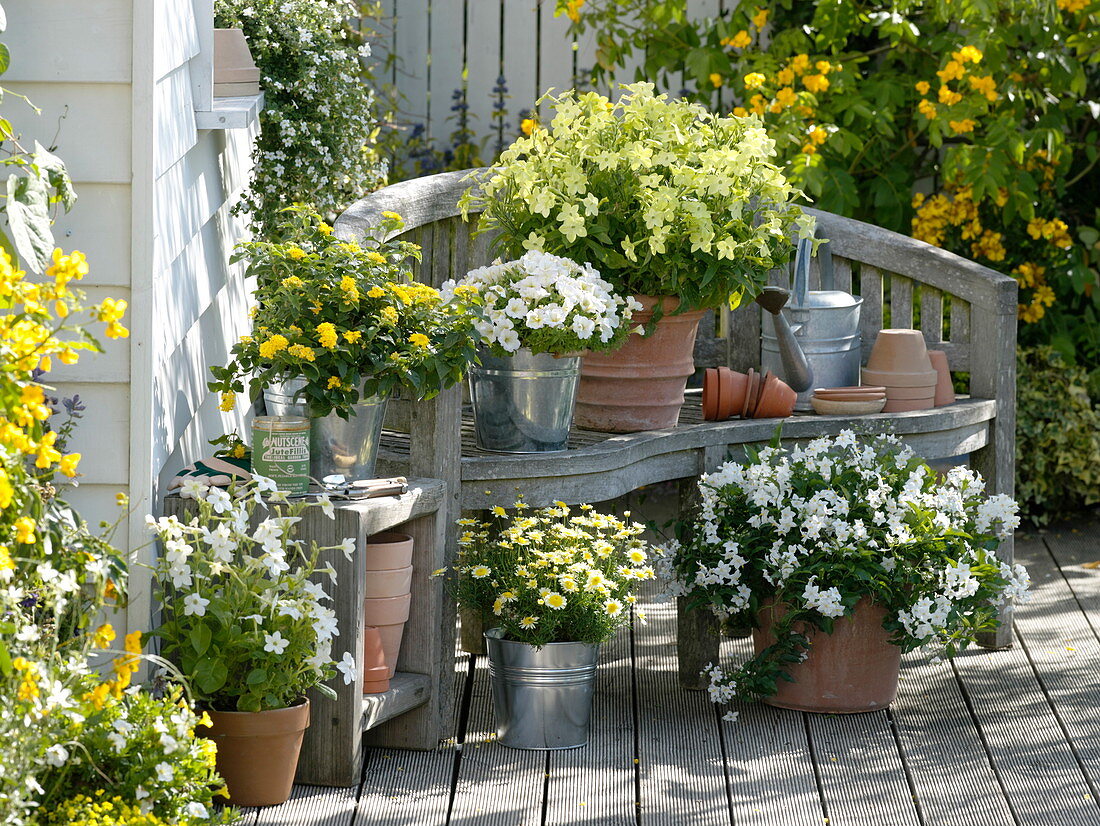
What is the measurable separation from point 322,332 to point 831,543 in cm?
125

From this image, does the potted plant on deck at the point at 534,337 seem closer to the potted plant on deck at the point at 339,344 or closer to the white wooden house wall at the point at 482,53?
the potted plant on deck at the point at 339,344

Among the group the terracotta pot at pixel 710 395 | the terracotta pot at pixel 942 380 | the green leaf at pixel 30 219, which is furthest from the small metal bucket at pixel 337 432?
the terracotta pot at pixel 942 380

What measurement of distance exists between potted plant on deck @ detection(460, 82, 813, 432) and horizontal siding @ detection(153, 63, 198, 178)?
0.80 m

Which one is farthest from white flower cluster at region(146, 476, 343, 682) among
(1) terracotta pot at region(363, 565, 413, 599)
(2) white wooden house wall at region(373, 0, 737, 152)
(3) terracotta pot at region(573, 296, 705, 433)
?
(2) white wooden house wall at region(373, 0, 737, 152)

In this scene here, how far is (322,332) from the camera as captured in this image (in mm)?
2715

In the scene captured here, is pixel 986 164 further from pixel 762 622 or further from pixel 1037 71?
pixel 762 622

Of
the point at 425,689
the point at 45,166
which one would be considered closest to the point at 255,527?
the point at 425,689

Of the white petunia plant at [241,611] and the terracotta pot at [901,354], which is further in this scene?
the terracotta pot at [901,354]

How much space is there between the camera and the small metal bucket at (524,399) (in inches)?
124

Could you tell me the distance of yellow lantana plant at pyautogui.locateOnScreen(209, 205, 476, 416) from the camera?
9.03ft

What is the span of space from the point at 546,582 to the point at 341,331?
693 millimetres

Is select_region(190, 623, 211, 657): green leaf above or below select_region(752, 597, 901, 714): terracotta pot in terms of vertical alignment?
above

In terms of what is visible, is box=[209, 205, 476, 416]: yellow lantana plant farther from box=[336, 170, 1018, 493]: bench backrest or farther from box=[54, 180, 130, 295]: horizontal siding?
box=[336, 170, 1018, 493]: bench backrest

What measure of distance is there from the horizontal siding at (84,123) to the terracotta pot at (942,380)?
231 centimetres
